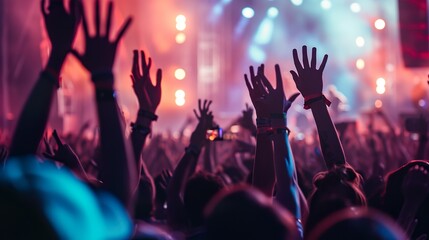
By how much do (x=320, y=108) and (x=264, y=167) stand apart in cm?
46

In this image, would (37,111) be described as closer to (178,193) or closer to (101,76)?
(101,76)

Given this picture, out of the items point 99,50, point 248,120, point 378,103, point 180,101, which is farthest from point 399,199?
point 378,103

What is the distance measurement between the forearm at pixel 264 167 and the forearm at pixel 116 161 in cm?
124

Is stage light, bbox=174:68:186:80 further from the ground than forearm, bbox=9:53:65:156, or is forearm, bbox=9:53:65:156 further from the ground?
stage light, bbox=174:68:186:80

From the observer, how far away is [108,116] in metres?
2.16

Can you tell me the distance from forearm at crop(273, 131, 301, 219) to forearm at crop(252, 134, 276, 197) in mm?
244

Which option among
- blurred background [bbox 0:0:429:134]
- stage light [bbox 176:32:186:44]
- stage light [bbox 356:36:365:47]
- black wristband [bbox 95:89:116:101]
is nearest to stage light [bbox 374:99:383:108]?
blurred background [bbox 0:0:429:134]

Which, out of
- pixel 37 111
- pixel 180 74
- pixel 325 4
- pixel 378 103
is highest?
pixel 325 4

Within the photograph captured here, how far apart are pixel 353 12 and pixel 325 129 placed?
18.2m

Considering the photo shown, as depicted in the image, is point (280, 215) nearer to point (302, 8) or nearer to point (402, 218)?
point (402, 218)

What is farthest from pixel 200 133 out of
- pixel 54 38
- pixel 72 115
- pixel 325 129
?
pixel 72 115

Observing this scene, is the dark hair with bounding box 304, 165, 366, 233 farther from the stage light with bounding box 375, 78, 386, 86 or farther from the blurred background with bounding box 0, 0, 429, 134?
the stage light with bounding box 375, 78, 386, 86

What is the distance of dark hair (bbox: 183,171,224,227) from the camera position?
3.28 m

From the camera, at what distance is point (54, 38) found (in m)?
2.34
